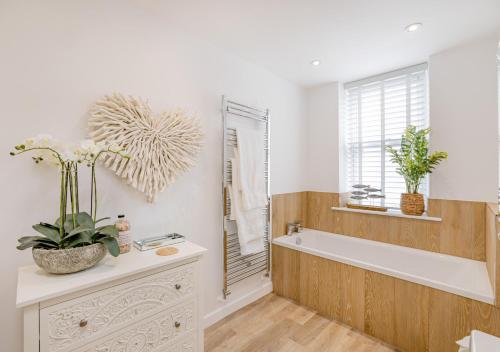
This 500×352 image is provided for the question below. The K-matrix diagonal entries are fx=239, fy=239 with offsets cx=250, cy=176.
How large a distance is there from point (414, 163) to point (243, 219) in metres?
1.73

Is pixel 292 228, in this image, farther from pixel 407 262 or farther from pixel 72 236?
pixel 72 236

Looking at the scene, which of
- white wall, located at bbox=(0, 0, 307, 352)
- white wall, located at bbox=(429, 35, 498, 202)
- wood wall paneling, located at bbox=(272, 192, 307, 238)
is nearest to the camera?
white wall, located at bbox=(0, 0, 307, 352)

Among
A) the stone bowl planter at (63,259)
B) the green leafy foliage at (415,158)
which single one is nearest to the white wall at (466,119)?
the green leafy foliage at (415,158)

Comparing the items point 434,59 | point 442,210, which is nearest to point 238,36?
point 434,59

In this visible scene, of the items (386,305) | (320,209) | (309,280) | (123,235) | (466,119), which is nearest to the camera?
(123,235)

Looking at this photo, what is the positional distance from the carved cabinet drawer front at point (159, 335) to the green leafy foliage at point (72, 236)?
0.40 m

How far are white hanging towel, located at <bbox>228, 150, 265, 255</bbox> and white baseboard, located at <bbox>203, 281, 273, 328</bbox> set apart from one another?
518mm

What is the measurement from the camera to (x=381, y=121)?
110 inches

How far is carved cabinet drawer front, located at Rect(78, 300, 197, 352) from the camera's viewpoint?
3.75 feet

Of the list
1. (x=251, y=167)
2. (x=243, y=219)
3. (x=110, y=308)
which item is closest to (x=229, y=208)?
(x=243, y=219)

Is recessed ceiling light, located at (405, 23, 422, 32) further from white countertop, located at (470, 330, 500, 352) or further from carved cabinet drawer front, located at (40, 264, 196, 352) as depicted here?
carved cabinet drawer front, located at (40, 264, 196, 352)

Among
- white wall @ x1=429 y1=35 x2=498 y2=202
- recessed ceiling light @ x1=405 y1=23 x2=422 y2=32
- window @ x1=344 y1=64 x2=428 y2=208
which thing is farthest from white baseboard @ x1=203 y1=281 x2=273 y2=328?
recessed ceiling light @ x1=405 y1=23 x2=422 y2=32

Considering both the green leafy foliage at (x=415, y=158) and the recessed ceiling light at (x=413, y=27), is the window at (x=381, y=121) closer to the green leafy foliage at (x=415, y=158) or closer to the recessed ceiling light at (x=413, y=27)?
the green leafy foliage at (x=415, y=158)

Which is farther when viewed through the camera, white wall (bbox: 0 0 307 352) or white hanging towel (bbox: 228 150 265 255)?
white hanging towel (bbox: 228 150 265 255)
